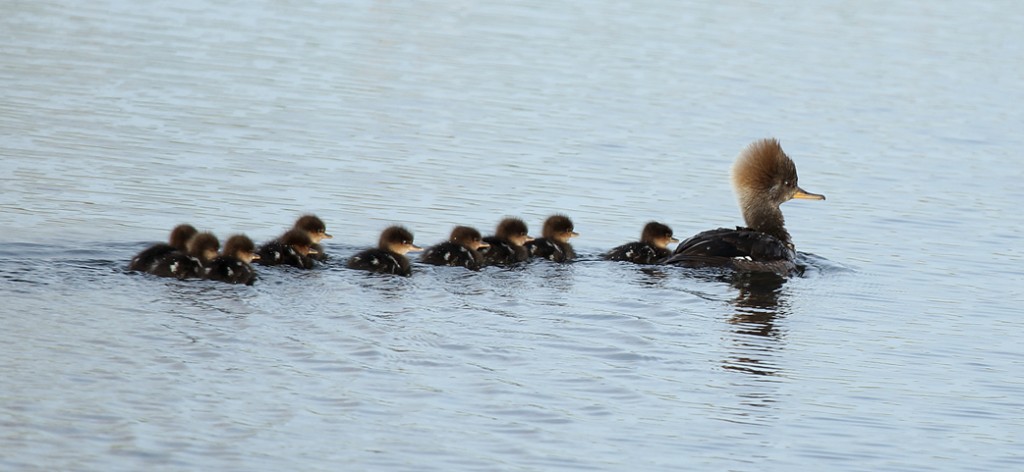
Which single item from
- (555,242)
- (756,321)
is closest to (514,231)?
(555,242)

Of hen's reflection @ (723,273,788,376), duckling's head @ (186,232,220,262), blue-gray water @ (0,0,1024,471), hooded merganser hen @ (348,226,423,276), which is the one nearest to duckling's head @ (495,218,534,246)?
blue-gray water @ (0,0,1024,471)

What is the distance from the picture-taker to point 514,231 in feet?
35.3

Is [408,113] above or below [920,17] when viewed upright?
below

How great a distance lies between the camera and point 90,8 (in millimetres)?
20531

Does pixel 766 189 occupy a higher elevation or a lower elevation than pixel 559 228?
higher

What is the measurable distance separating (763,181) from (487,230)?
2026mm

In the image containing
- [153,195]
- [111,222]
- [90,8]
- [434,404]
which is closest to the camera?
[434,404]

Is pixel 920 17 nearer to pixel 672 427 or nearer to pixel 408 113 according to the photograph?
pixel 408 113

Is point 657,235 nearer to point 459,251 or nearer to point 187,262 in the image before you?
point 459,251

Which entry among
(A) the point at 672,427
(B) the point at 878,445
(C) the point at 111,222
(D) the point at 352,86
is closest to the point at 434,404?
(A) the point at 672,427

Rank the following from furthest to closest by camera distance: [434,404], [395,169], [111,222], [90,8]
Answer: [90,8]
[395,169]
[111,222]
[434,404]

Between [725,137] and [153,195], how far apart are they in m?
6.51

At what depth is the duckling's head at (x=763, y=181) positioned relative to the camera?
1176cm

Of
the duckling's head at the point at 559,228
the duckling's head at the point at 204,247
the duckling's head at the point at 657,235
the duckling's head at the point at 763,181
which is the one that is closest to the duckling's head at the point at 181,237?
the duckling's head at the point at 204,247
